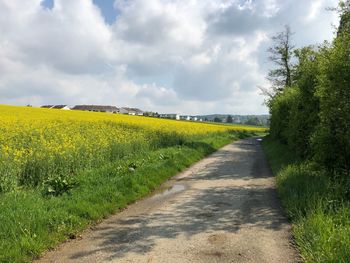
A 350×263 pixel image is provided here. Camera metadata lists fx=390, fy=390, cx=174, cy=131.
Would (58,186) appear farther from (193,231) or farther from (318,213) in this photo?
(318,213)

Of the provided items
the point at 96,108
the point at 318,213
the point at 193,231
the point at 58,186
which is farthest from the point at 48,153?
the point at 96,108

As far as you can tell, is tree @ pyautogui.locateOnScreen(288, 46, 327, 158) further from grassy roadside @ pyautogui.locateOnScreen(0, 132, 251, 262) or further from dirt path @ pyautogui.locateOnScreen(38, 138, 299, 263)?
grassy roadside @ pyautogui.locateOnScreen(0, 132, 251, 262)

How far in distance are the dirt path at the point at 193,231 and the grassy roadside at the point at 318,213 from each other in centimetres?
27

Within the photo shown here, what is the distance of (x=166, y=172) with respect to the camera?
47.6 feet

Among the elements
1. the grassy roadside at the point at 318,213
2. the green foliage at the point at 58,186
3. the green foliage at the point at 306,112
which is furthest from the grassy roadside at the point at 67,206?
the green foliage at the point at 306,112

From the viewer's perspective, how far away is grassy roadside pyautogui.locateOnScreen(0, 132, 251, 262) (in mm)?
6340

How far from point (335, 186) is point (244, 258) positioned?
158 inches

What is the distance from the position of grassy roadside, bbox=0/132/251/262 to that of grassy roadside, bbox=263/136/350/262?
4.00 meters

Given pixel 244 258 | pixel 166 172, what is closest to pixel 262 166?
pixel 166 172

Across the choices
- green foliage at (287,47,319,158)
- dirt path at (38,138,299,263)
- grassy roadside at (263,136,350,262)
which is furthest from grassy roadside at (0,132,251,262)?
green foliage at (287,47,319,158)

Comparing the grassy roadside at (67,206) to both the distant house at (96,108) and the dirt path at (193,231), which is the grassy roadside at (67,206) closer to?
the dirt path at (193,231)

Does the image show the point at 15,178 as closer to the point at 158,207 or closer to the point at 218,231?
the point at 158,207

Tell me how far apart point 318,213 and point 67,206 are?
5048 millimetres

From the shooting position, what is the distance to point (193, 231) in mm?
7359
